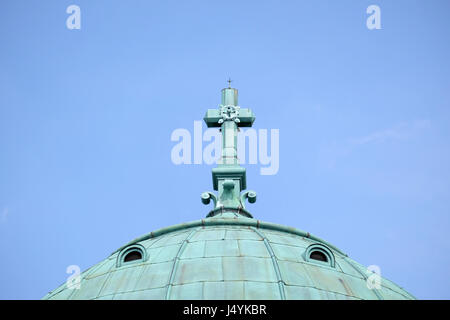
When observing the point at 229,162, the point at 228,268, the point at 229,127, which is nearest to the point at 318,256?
the point at 228,268

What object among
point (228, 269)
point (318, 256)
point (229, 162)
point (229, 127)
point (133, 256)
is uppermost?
point (229, 127)

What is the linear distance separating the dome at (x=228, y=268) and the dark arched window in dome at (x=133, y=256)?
37mm

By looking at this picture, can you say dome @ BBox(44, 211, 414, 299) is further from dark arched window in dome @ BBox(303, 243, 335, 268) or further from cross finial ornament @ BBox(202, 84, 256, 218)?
cross finial ornament @ BBox(202, 84, 256, 218)

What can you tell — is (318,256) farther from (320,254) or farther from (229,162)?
(229,162)

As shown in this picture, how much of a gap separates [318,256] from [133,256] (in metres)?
6.79

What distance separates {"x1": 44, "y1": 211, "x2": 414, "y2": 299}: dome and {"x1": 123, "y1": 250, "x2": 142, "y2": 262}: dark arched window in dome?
47 mm

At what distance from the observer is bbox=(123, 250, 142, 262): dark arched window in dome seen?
5272 centimetres

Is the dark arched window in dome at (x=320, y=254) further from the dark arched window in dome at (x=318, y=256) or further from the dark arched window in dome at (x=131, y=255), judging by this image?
the dark arched window in dome at (x=131, y=255)

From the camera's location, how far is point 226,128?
61531 millimetres

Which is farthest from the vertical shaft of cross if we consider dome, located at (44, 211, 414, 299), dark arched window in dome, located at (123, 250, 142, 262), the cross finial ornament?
dark arched window in dome, located at (123, 250, 142, 262)

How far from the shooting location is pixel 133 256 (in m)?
52.9

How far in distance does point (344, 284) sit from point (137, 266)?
7460mm
